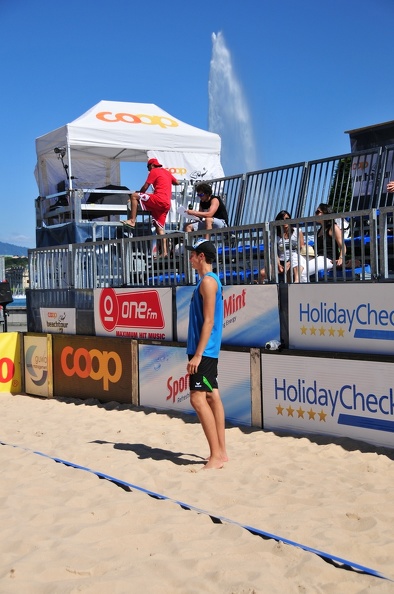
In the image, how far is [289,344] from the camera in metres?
7.49

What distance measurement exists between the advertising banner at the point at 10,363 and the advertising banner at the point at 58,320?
0.56 m

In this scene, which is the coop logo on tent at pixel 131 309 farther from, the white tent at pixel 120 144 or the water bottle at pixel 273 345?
the white tent at pixel 120 144

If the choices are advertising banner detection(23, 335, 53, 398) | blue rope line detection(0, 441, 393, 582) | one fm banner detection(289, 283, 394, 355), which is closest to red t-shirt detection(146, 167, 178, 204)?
advertising banner detection(23, 335, 53, 398)

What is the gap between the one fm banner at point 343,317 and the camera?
6.57 meters

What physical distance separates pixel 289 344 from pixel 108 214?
24.4 ft

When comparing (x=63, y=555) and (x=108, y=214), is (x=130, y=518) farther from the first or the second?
(x=108, y=214)

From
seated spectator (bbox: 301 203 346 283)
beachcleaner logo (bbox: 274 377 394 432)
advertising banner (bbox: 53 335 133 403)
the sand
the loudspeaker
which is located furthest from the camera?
the loudspeaker

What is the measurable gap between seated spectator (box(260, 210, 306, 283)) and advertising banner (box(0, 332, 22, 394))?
5491 millimetres

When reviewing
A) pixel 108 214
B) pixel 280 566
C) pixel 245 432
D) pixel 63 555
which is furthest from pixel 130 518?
pixel 108 214

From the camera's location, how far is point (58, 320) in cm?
1133

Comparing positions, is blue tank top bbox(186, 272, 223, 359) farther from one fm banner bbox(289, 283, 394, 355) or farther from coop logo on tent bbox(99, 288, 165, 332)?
coop logo on tent bbox(99, 288, 165, 332)

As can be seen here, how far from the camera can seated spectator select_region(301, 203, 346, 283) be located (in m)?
7.09

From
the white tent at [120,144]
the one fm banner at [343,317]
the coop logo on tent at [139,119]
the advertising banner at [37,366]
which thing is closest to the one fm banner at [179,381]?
the one fm banner at [343,317]

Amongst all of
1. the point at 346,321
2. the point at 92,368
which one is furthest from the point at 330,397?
the point at 92,368
